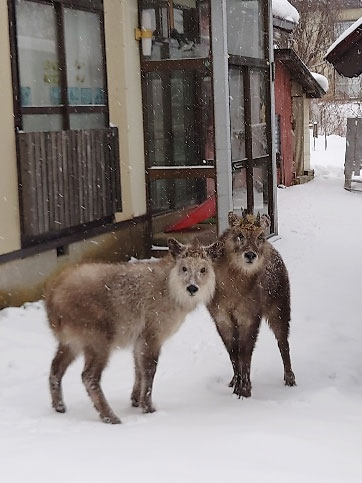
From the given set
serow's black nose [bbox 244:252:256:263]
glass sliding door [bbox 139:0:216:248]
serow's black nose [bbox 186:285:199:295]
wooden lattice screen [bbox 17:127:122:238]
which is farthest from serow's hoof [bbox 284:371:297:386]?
glass sliding door [bbox 139:0:216:248]

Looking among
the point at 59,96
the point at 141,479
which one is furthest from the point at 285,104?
the point at 141,479

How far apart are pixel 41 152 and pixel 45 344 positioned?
2196 mm

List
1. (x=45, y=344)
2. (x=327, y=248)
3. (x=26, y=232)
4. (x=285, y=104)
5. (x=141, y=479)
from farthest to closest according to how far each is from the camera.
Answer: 1. (x=285, y=104)
2. (x=327, y=248)
3. (x=26, y=232)
4. (x=45, y=344)
5. (x=141, y=479)

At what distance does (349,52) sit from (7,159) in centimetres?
359

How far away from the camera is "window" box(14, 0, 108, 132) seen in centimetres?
926

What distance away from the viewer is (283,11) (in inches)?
785

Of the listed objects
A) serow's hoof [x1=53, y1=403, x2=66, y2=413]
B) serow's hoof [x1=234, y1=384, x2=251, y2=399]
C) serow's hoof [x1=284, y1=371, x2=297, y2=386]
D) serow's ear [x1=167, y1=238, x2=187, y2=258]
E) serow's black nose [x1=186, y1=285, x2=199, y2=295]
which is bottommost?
serow's hoof [x1=284, y1=371, x2=297, y2=386]

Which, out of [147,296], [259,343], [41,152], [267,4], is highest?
[267,4]

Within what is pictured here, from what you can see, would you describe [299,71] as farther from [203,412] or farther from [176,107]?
[203,412]

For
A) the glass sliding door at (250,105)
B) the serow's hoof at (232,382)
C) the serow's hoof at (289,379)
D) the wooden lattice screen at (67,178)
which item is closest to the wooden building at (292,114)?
the glass sliding door at (250,105)

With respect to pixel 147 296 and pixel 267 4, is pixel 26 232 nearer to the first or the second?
pixel 147 296

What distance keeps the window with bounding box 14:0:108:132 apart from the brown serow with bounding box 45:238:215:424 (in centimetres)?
345

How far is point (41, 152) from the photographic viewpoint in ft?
30.0

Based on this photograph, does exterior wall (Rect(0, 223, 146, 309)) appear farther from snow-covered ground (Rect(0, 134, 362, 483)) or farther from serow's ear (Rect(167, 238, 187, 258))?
serow's ear (Rect(167, 238, 187, 258))
